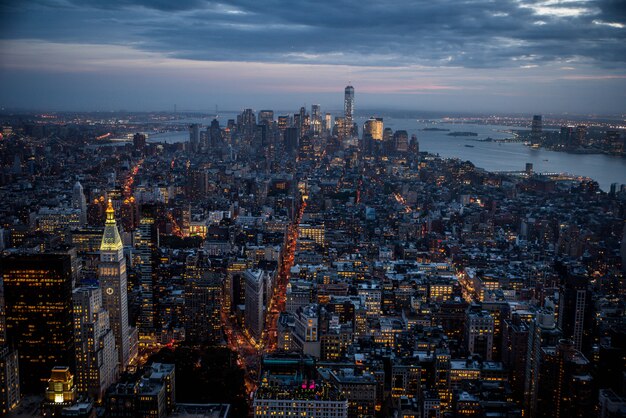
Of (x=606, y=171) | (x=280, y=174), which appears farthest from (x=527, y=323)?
(x=280, y=174)

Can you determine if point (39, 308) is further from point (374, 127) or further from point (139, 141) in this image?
point (374, 127)

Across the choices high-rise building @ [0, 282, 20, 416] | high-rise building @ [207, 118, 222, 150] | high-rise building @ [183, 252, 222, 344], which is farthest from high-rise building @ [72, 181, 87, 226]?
high-rise building @ [207, 118, 222, 150]

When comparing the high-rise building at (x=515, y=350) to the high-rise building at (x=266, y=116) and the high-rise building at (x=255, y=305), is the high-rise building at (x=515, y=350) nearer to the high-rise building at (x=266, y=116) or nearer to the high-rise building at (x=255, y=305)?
the high-rise building at (x=255, y=305)

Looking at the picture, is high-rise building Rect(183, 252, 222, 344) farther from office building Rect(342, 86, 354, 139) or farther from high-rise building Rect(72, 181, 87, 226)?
office building Rect(342, 86, 354, 139)

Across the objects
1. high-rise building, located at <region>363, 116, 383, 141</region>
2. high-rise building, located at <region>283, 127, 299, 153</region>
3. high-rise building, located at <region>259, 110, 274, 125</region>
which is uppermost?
high-rise building, located at <region>259, 110, 274, 125</region>

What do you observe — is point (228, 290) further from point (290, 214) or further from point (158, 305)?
point (290, 214)

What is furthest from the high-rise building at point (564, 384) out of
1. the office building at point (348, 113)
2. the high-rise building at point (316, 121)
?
the high-rise building at point (316, 121)
